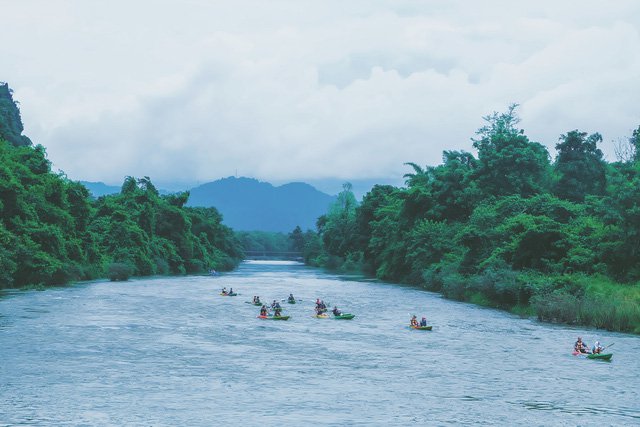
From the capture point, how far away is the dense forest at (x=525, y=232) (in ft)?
160

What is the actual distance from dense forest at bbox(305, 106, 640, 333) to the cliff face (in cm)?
6877

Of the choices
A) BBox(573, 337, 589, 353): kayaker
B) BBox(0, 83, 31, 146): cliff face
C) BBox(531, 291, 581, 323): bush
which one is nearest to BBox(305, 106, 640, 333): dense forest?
BBox(531, 291, 581, 323): bush

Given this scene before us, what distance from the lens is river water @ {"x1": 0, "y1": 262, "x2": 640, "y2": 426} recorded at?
79.4 feet

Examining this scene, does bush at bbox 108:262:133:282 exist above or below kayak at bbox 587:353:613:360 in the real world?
above

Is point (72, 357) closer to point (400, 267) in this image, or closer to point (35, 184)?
point (35, 184)

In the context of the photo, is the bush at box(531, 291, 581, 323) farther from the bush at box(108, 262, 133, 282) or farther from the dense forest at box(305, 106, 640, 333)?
the bush at box(108, 262, 133, 282)

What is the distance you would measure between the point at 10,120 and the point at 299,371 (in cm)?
13212

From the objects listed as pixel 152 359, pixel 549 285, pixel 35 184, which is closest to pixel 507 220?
pixel 549 285

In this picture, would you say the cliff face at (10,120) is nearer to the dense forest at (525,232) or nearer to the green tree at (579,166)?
the dense forest at (525,232)

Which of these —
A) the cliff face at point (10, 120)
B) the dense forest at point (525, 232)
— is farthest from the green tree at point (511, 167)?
the cliff face at point (10, 120)

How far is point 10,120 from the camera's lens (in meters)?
145

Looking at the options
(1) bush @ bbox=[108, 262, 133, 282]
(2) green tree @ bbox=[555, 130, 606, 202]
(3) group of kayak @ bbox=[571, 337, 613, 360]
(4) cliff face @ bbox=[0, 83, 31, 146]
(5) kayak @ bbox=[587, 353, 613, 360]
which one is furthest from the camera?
(4) cliff face @ bbox=[0, 83, 31, 146]

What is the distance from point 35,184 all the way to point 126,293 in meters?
22.0

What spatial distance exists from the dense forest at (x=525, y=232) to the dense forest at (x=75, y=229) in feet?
120
